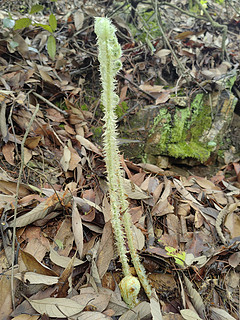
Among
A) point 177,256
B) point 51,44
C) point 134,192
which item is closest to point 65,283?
point 177,256

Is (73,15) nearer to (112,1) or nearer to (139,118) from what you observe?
(112,1)

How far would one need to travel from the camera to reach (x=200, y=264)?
1752 mm

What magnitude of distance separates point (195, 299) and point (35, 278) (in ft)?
3.23

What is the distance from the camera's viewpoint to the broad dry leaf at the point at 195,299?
157 cm

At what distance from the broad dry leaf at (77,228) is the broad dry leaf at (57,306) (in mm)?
316

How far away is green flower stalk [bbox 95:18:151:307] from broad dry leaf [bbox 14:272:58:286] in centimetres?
41

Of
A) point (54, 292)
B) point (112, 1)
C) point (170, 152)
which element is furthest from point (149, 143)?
point (112, 1)

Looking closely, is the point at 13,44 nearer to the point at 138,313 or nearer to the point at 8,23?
the point at 8,23

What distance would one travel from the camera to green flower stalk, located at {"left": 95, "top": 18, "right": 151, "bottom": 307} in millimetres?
1071

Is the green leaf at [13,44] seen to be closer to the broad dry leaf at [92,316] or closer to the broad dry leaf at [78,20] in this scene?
Result: the broad dry leaf at [78,20]

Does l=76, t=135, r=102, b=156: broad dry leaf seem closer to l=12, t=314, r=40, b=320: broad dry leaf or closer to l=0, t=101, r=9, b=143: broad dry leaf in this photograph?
l=0, t=101, r=9, b=143: broad dry leaf

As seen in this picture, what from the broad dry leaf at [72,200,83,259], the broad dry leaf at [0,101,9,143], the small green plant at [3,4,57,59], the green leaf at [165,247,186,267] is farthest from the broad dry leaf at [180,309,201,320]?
the small green plant at [3,4,57,59]

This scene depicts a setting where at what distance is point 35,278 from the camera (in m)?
1.43

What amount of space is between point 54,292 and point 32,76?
2172mm
